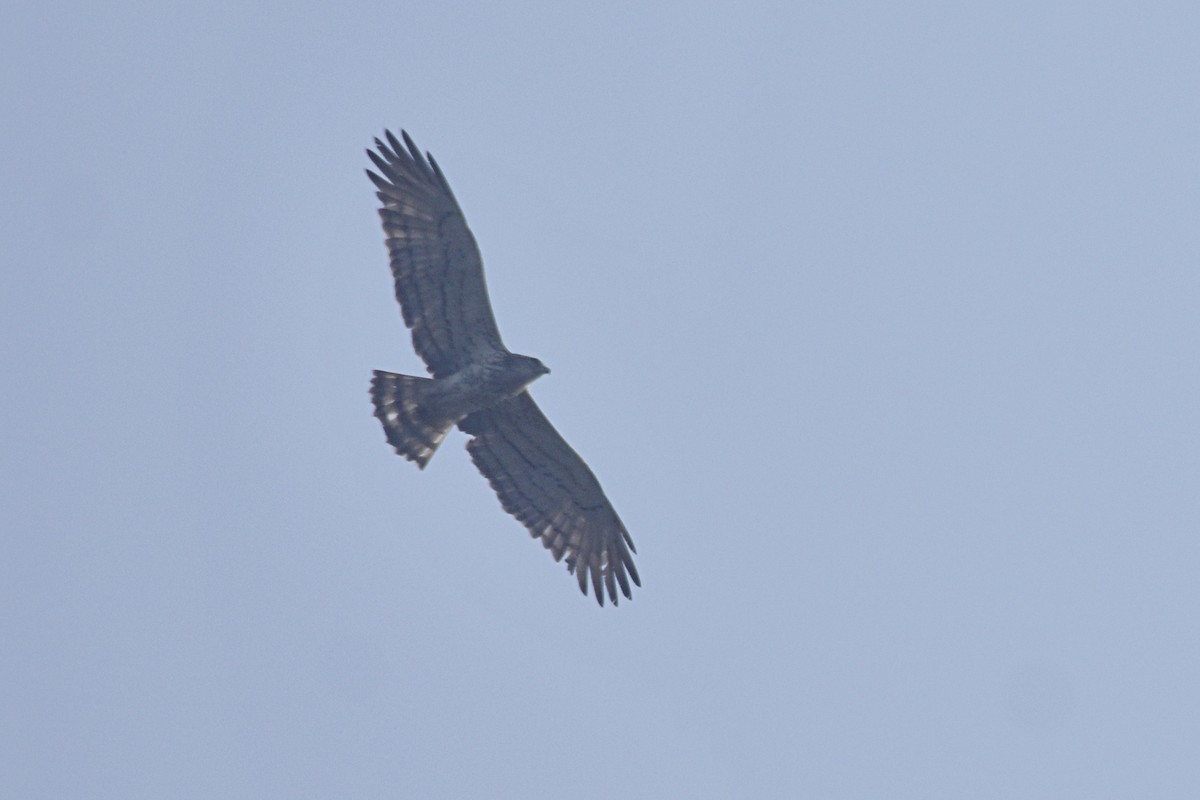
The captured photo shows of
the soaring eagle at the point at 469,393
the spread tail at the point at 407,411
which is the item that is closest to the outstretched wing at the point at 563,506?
the soaring eagle at the point at 469,393

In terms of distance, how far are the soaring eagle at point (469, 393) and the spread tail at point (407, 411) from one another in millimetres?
11

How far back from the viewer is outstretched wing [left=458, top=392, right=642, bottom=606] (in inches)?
886

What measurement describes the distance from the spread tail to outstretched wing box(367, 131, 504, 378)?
1.17 ft

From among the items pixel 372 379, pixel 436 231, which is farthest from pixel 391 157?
pixel 372 379

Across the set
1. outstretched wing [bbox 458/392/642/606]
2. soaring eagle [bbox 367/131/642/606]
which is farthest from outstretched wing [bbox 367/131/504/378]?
outstretched wing [bbox 458/392/642/606]

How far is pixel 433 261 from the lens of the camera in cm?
2134

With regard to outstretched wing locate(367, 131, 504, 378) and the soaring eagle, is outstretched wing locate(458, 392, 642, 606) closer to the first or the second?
the soaring eagle

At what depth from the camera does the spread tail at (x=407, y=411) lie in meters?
21.8

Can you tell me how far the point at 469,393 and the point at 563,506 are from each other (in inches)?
79.2

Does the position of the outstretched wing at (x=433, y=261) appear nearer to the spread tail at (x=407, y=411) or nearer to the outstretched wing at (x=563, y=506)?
the spread tail at (x=407, y=411)

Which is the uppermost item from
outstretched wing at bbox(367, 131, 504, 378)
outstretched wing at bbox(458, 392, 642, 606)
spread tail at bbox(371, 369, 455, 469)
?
outstretched wing at bbox(367, 131, 504, 378)

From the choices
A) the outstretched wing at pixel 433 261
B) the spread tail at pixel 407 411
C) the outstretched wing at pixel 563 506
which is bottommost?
the outstretched wing at pixel 563 506

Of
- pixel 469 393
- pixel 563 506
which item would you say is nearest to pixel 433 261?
pixel 469 393

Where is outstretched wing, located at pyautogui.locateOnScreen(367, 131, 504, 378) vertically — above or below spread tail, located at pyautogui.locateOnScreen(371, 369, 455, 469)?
above
